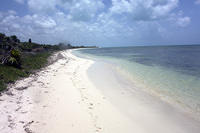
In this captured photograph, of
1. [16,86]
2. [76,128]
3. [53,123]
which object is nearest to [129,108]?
[76,128]

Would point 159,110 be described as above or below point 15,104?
below

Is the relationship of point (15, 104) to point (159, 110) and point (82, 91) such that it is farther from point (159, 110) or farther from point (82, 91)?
point (159, 110)

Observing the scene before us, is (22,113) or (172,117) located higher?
(22,113)

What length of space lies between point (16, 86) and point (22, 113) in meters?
Result: 3.69

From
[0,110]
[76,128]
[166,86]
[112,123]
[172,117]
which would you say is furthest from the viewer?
[166,86]

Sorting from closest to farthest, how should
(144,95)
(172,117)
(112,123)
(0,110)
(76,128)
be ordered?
(76,128), (112,123), (0,110), (172,117), (144,95)

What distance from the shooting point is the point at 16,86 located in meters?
8.02

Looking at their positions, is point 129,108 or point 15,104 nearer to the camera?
point 15,104

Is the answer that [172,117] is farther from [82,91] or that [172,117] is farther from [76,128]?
[82,91]

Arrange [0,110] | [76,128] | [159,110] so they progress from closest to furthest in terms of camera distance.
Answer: [76,128]
[0,110]
[159,110]

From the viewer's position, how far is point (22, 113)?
16.6 ft

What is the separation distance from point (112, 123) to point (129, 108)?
1.64 m

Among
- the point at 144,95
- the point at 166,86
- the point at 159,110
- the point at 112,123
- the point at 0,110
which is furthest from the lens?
the point at 166,86

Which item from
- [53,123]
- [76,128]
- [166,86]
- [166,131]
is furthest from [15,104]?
[166,86]
